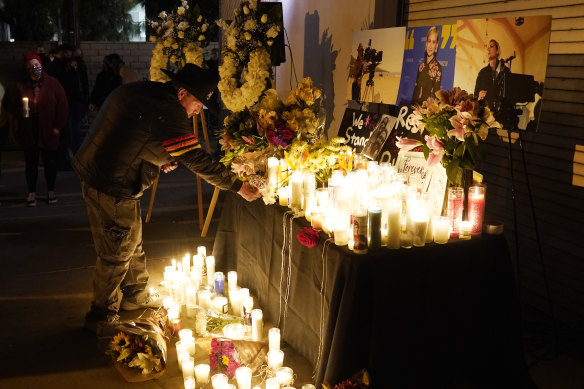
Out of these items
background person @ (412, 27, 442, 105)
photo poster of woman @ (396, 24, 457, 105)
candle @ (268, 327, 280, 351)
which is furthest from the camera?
background person @ (412, 27, 442, 105)

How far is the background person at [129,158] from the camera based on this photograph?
3.71 m

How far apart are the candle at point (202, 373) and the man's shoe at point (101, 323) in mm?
875

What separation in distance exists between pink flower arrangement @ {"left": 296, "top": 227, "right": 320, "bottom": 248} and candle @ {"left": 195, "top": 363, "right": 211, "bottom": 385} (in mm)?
910

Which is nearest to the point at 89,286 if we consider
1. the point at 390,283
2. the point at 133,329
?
the point at 133,329

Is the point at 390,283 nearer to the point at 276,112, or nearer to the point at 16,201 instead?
the point at 276,112

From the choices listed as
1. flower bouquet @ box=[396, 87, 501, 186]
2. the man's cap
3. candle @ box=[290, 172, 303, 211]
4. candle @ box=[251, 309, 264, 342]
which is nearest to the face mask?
the man's cap

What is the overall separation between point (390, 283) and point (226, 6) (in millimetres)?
7612

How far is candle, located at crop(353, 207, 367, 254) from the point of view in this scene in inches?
113

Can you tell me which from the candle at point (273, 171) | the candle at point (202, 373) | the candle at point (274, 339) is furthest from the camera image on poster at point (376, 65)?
the candle at point (202, 373)

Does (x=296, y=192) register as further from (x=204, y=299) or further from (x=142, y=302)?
(x=142, y=302)

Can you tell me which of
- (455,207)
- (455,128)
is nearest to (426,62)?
(455,128)

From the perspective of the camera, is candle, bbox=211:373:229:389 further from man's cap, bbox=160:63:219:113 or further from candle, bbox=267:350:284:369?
man's cap, bbox=160:63:219:113

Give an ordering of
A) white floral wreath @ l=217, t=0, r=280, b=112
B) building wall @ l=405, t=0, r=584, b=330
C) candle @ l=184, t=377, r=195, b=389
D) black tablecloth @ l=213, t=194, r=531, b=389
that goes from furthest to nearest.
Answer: white floral wreath @ l=217, t=0, r=280, b=112, building wall @ l=405, t=0, r=584, b=330, candle @ l=184, t=377, r=195, b=389, black tablecloth @ l=213, t=194, r=531, b=389

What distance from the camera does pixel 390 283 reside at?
289 cm
